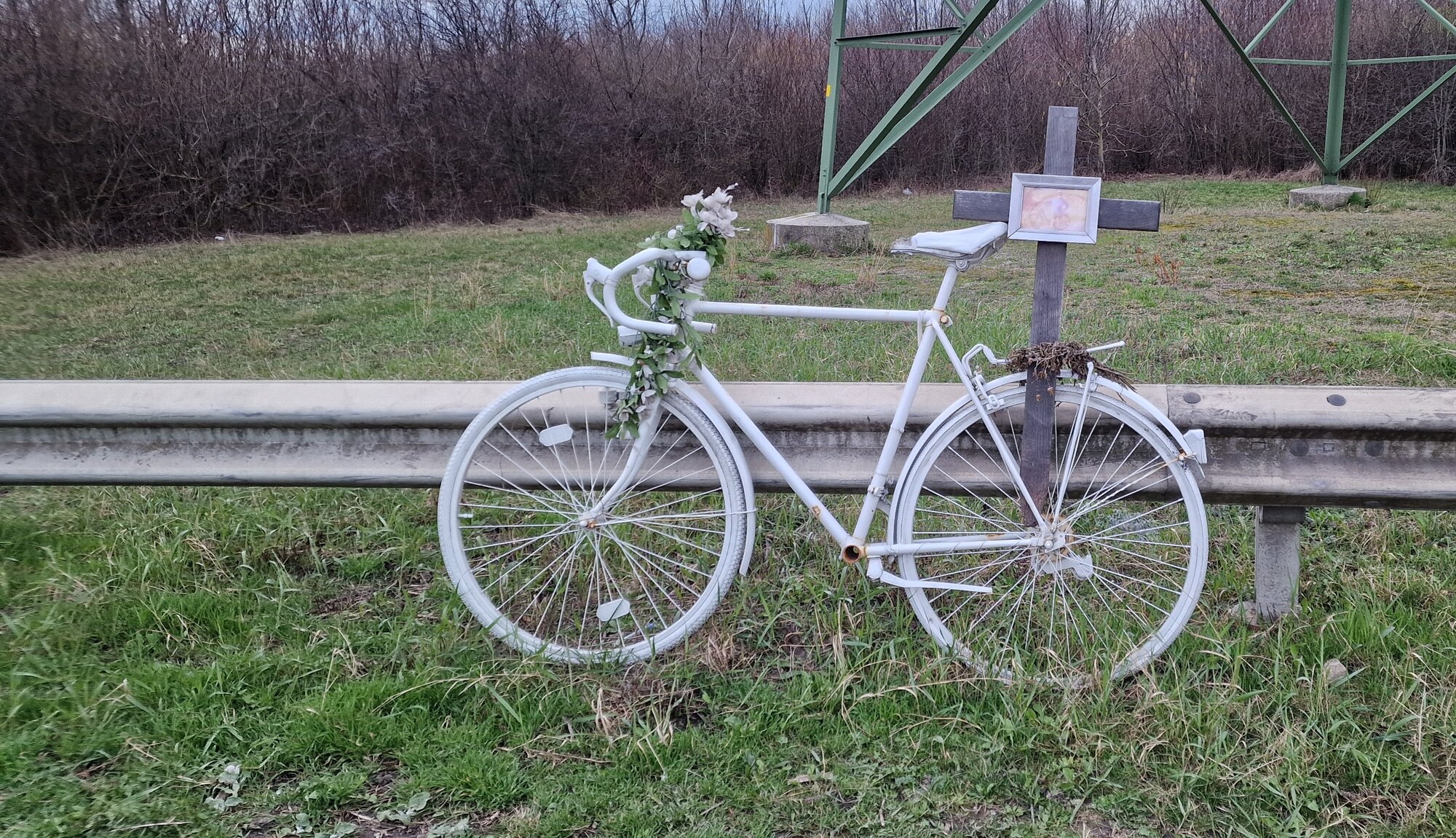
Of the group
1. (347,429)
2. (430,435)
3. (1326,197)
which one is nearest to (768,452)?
(430,435)

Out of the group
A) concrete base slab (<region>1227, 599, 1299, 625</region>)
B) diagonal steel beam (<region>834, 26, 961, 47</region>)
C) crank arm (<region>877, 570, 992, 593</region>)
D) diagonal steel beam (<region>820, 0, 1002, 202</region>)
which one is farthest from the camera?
diagonal steel beam (<region>834, 26, 961, 47</region>)

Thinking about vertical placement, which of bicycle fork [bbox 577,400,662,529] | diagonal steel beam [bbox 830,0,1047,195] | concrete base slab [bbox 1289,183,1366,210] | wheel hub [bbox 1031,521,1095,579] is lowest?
wheel hub [bbox 1031,521,1095,579]

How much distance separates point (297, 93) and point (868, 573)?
14.5 meters

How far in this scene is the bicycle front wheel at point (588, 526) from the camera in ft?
10.3

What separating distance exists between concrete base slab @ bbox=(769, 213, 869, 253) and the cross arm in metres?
8.30

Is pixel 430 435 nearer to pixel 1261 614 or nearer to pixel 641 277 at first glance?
pixel 641 277

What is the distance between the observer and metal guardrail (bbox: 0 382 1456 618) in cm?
299

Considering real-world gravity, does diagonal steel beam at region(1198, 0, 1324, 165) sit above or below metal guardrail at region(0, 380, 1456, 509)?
above

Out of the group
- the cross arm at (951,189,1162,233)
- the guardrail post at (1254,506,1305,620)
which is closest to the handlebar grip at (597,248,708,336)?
the cross arm at (951,189,1162,233)

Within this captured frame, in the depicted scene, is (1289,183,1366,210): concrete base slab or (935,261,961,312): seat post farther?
(1289,183,1366,210): concrete base slab

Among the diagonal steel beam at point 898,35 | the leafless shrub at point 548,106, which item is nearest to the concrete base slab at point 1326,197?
the leafless shrub at point 548,106

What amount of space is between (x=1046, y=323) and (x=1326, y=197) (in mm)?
13181

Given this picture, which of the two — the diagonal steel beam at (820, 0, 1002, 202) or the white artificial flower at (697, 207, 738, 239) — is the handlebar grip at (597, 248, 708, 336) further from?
the diagonal steel beam at (820, 0, 1002, 202)

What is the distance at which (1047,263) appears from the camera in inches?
125
